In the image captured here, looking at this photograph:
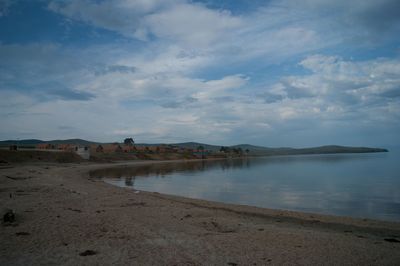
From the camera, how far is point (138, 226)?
10141 millimetres

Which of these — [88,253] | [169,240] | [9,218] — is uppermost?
[9,218]

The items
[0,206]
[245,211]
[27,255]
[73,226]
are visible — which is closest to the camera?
[27,255]

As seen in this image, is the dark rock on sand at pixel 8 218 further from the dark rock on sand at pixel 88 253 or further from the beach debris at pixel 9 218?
the dark rock on sand at pixel 88 253

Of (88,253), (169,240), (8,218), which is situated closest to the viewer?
(88,253)

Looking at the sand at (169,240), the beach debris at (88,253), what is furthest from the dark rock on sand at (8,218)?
the beach debris at (88,253)

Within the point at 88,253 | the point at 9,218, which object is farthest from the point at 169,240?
the point at 9,218

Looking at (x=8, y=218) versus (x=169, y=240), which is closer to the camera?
(x=169, y=240)

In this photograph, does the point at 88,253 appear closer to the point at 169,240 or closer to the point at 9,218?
the point at 169,240

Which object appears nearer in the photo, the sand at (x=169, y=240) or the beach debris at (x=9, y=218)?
the sand at (x=169, y=240)

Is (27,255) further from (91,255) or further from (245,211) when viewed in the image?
(245,211)

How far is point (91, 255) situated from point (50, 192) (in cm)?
1236

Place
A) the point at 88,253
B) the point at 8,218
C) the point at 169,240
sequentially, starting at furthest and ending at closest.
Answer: the point at 8,218, the point at 169,240, the point at 88,253

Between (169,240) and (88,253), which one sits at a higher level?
(88,253)

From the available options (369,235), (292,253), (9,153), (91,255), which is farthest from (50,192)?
(9,153)
